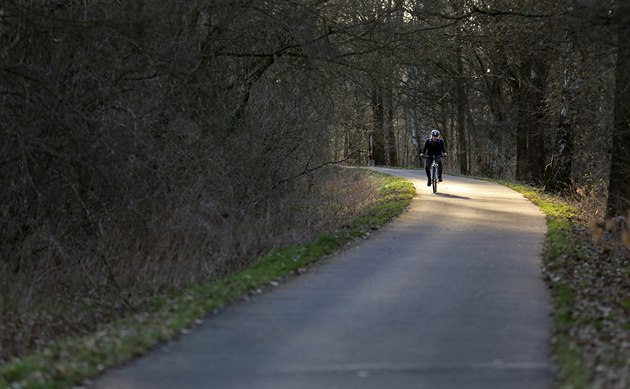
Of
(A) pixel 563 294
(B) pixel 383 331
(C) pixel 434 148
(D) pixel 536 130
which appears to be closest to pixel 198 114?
(A) pixel 563 294

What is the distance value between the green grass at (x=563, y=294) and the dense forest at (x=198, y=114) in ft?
3.54

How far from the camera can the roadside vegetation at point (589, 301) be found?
6.83 m

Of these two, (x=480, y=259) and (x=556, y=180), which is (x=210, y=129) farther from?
(x=556, y=180)

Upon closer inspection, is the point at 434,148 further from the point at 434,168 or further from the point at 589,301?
the point at 589,301

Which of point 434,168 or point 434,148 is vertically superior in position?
point 434,148

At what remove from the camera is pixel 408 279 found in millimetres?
11492

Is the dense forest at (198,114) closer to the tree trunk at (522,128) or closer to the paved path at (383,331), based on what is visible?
the paved path at (383,331)

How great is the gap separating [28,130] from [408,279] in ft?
18.3

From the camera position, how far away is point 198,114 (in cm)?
1653

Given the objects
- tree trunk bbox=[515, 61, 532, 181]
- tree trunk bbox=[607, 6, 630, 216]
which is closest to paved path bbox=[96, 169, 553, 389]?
tree trunk bbox=[607, 6, 630, 216]

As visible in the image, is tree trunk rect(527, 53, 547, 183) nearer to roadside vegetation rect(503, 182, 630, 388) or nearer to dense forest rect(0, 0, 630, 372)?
dense forest rect(0, 0, 630, 372)

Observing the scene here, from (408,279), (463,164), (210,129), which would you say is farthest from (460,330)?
(463,164)

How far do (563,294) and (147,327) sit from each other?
469 cm

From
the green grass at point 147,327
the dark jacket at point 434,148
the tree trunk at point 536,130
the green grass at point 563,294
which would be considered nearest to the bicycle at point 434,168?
the dark jacket at point 434,148
